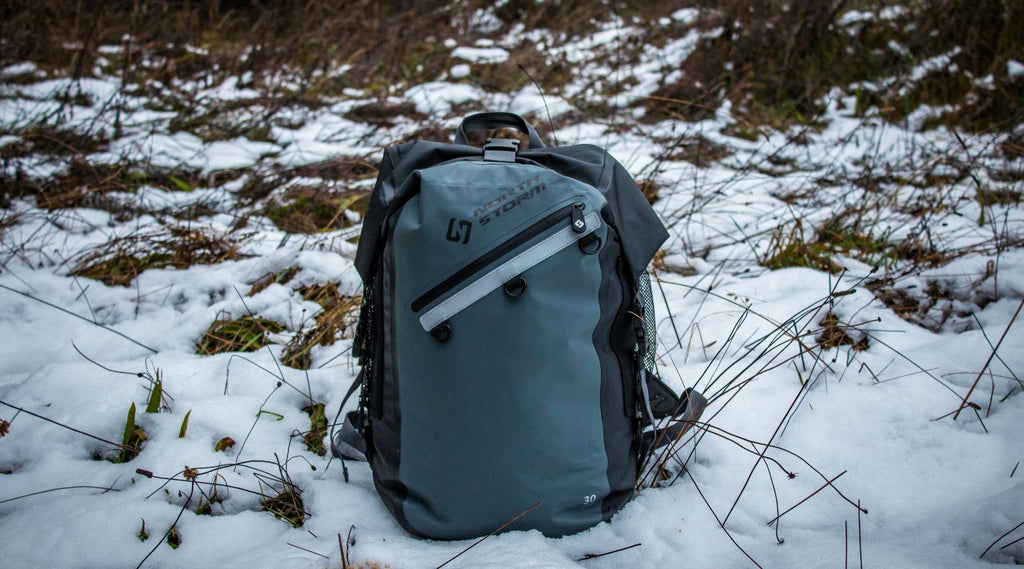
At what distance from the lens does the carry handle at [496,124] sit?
1.39m

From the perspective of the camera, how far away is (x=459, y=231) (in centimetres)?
115

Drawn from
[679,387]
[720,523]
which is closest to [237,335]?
[679,387]

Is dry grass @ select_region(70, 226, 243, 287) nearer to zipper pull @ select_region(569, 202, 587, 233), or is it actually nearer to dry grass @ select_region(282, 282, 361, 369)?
dry grass @ select_region(282, 282, 361, 369)

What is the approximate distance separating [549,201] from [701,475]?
0.75 metres

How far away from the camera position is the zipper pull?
1153 millimetres

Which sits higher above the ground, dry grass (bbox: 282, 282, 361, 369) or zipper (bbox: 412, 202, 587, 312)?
zipper (bbox: 412, 202, 587, 312)

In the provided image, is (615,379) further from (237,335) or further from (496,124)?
(237,335)

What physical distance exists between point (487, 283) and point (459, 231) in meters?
0.12

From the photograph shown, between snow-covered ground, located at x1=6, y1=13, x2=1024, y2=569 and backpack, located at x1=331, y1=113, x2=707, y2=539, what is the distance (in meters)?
0.09

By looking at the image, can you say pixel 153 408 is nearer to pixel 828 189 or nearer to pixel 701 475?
pixel 701 475

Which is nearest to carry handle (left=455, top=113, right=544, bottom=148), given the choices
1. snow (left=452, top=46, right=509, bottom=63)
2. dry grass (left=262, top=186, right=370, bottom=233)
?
dry grass (left=262, top=186, right=370, bottom=233)

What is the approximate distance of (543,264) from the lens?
3.77ft

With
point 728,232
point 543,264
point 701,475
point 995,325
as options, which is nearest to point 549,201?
point 543,264

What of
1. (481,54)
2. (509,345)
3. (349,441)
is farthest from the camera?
(481,54)
